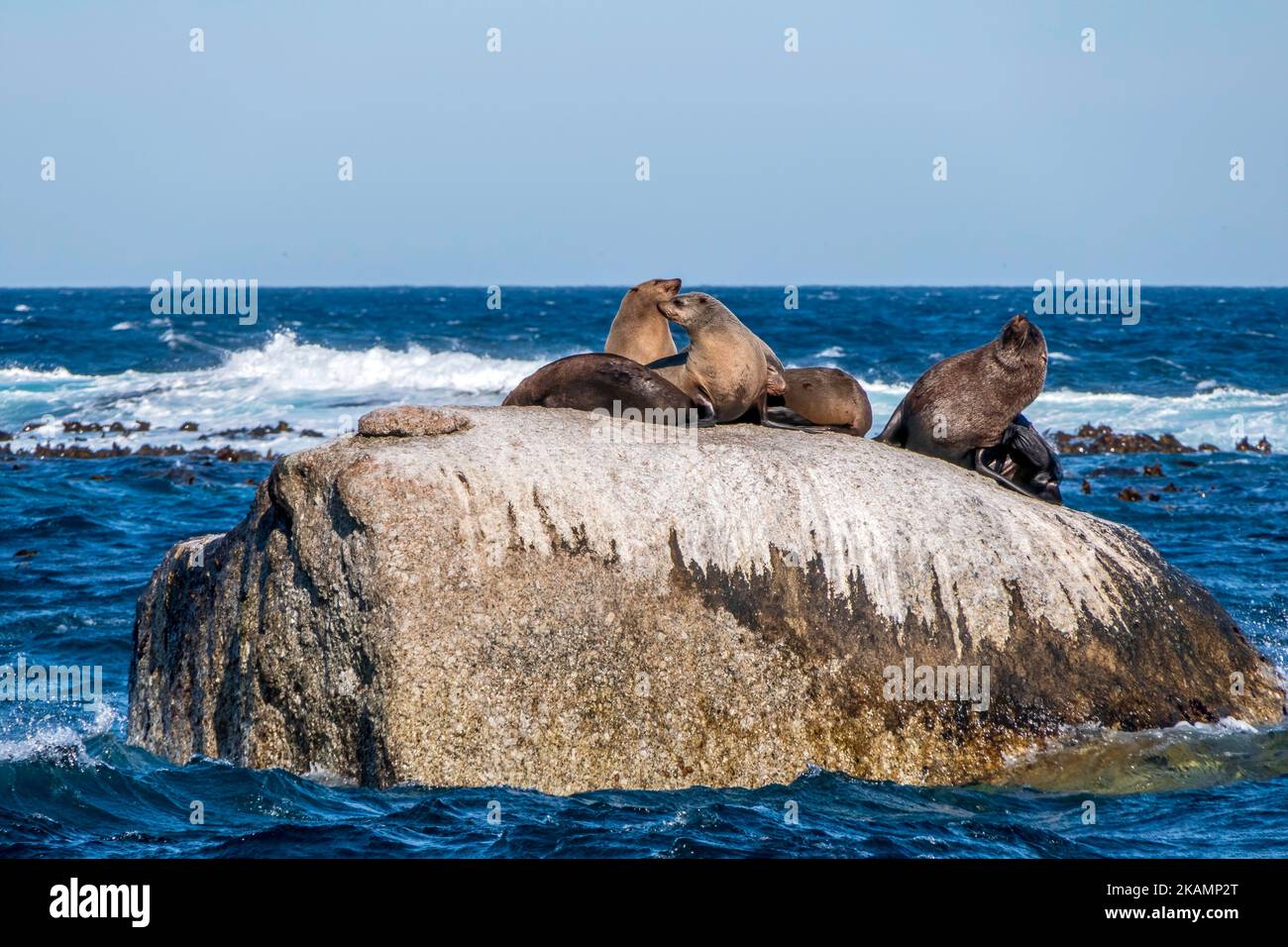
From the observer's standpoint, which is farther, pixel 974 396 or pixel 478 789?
pixel 974 396

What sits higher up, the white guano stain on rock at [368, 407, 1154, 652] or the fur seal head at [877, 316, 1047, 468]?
the fur seal head at [877, 316, 1047, 468]

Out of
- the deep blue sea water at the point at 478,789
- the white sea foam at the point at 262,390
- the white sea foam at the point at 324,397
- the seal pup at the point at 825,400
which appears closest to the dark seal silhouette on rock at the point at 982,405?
the seal pup at the point at 825,400

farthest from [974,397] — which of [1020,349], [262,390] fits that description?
[262,390]

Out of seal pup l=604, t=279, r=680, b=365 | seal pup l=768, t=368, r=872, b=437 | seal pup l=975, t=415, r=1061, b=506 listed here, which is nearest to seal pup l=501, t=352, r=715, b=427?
seal pup l=768, t=368, r=872, b=437

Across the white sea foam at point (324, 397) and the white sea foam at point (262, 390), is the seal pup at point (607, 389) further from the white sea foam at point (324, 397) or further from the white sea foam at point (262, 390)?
the white sea foam at point (262, 390)

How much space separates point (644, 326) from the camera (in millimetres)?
9867

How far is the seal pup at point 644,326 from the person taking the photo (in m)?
9.80

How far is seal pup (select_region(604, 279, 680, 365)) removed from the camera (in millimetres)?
9797

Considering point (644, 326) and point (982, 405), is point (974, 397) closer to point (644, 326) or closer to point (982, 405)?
point (982, 405)

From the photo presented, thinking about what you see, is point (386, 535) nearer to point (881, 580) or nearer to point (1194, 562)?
point (881, 580)

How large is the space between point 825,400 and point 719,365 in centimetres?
99

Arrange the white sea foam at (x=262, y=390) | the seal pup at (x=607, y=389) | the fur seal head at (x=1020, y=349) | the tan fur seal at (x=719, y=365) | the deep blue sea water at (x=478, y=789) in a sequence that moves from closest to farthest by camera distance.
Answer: the deep blue sea water at (x=478, y=789) → the seal pup at (x=607, y=389) → the tan fur seal at (x=719, y=365) → the fur seal head at (x=1020, y=349) → the white sea foam at (x=262, y=390)

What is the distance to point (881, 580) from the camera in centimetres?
743

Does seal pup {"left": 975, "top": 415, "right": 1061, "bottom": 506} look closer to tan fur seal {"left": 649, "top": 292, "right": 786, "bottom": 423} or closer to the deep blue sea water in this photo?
A: tan fur seal {"left": 649, "top": 292, "right": 786, "bottom": 423}
